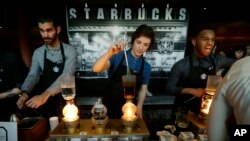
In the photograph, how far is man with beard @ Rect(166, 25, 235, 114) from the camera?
3393mm

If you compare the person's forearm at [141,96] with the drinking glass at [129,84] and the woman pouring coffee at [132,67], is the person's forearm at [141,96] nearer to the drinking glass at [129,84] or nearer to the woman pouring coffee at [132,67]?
the woman pouring coffee at [132,67]

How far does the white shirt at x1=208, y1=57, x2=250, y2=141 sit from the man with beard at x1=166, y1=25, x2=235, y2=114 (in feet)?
6.41

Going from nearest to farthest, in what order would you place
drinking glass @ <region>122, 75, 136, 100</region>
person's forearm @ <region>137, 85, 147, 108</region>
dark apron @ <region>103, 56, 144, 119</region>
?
drinking glass @ <region>122, 75, 136, 100</region> < person's forearm @ <region>137, 85, 147, 108</region> < dark apron @ <region>103, 56, 144, 119</region>

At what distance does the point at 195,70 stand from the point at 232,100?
231cm

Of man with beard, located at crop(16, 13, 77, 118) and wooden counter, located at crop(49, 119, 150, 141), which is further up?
man with beard, located at crop(16, 13, 77, 118)

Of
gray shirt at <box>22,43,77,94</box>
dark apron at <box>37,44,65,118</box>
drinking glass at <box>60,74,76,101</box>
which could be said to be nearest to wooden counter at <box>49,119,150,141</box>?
drinking glass at <box>60,74,76,101</box>

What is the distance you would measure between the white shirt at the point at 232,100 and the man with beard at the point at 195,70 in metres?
1.95

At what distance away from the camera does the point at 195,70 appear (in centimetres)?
348

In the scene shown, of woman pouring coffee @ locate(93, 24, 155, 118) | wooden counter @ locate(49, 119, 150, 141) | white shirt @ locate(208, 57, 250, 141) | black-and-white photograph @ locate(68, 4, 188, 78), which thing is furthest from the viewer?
black-and-white photograph @ locate(68, 4, 188, 78)

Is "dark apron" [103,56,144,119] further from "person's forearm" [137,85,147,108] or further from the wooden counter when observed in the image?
the wooden counter

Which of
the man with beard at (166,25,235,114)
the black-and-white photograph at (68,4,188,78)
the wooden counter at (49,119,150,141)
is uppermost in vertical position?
the black-and-white photograph at (68,4,188,78)

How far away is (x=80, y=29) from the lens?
151 inches

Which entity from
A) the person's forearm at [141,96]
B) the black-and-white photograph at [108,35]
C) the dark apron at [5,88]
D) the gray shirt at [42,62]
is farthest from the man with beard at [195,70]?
the dark apron at [5,88]

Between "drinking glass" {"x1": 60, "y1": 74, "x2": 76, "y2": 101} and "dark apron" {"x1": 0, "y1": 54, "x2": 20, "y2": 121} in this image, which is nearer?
"drinking glass" {"x1": 60, "y1": 74, "x2": 76, "y2": 101}
